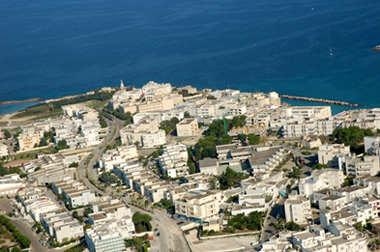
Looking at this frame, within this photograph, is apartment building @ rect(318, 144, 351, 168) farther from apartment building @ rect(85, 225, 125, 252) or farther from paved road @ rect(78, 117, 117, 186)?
paved road @ rect(78, 117, 117, 186)

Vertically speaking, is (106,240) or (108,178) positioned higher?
(108,178)

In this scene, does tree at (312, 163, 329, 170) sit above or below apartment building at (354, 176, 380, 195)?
above

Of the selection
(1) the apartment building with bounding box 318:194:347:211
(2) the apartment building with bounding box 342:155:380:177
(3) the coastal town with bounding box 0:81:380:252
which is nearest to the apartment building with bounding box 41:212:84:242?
(3) the coastal town with bounding box 0:81:380:252

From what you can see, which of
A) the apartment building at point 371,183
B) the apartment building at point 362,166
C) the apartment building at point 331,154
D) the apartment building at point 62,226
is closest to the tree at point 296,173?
the apartment building at point 331,154

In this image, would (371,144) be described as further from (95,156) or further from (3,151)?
(3,151)

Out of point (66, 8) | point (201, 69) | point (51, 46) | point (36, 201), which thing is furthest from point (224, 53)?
point (66, 8)

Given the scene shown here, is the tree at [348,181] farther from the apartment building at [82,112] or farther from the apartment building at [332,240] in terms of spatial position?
the apartment building at [82,112]

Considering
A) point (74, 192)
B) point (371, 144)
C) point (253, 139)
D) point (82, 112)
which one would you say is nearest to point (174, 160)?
point (253, 139)
